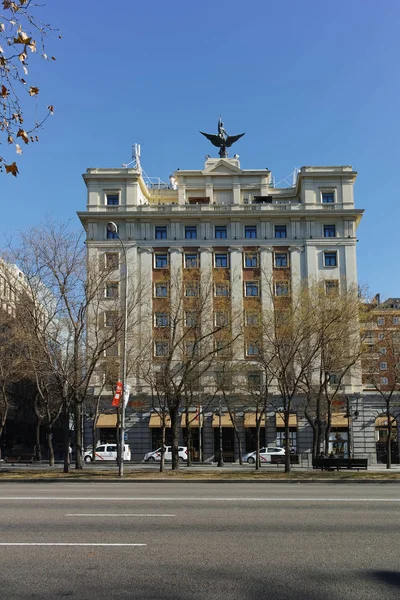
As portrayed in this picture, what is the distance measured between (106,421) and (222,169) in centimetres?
2575

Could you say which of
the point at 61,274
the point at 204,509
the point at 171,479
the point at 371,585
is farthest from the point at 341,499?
the point at 61,274

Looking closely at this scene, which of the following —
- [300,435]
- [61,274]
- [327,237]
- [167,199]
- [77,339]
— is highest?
[167,199]

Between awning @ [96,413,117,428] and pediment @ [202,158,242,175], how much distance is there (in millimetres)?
24174

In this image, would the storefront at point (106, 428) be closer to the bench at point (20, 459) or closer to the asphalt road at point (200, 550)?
the bench at point (20, 459)

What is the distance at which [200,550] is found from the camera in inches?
350

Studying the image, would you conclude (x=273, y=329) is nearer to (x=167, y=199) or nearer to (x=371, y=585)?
(x=371, y=585)

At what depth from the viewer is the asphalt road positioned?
6.97m

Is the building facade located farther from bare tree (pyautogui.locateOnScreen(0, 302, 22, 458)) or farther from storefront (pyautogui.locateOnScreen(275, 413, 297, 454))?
bare tree (pyautogui.locateOnScreen(0, 302, 22, 458))

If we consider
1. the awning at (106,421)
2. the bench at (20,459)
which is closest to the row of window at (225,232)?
the awning at (106,421)

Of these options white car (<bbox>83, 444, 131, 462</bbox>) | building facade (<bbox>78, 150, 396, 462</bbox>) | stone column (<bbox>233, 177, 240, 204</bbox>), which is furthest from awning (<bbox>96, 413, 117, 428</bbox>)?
stone column (<bbox>233, 177, 240, 204</bbox>)

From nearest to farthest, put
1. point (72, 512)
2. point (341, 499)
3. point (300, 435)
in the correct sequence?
1. point (72, 512)
2. point (341, 499)
3. point (300, 435)

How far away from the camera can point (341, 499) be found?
15.4 m

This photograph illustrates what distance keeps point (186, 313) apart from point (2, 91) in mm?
26208

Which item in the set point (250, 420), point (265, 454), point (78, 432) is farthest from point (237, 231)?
point (78, 432)
